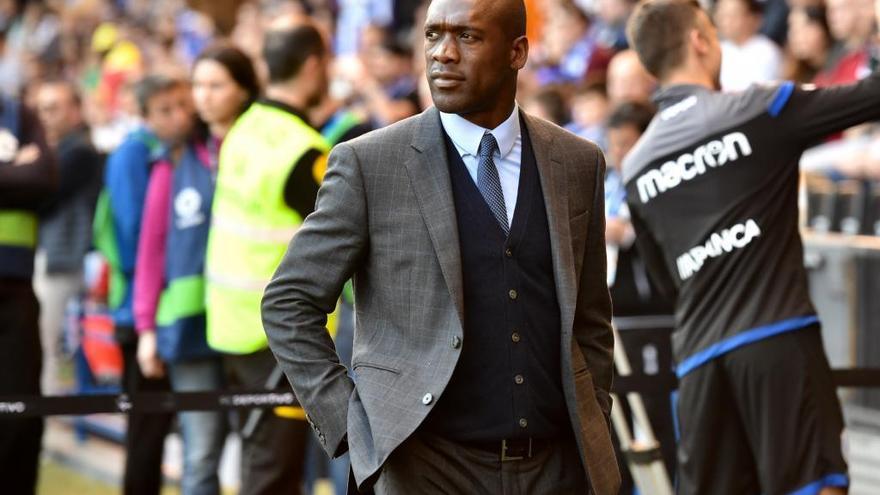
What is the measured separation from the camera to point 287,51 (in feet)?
22.5

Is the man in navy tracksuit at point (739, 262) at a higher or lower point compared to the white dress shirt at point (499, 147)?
lower

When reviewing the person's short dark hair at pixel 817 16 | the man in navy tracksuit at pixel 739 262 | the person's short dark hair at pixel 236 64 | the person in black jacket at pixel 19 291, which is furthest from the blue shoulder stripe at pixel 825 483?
the person's short dark hair at pixel 817 16

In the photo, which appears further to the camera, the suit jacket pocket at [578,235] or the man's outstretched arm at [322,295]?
the suit jacket pocket at [578,235]

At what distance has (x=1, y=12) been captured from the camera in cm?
2386

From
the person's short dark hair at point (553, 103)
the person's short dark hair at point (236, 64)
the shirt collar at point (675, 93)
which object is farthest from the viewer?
the person's short dark hair at point (553, 103)

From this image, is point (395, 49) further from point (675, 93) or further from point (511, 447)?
point (511, 447)

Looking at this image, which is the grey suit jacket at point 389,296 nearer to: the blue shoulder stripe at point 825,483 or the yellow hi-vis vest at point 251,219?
the blue shoulder stripe at point 825,483

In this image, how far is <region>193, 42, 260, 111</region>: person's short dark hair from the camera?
7.21 metres

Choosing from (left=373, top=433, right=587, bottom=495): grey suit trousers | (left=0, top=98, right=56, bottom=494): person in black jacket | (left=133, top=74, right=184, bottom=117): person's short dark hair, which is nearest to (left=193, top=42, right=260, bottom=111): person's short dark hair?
(left=133, top=74, right=184, bottom=117): person's short dark hair

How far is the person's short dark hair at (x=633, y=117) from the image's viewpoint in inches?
311

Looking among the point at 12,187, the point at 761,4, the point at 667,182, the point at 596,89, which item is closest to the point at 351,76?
the point at 761,4

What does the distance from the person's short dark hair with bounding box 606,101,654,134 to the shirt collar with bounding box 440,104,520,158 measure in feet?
12.5

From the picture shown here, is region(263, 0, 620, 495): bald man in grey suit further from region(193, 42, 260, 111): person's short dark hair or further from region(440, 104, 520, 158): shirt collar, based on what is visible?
region(193, 42, 260, 111): person's short dark hair

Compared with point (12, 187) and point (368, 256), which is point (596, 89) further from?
point (368, 256)
